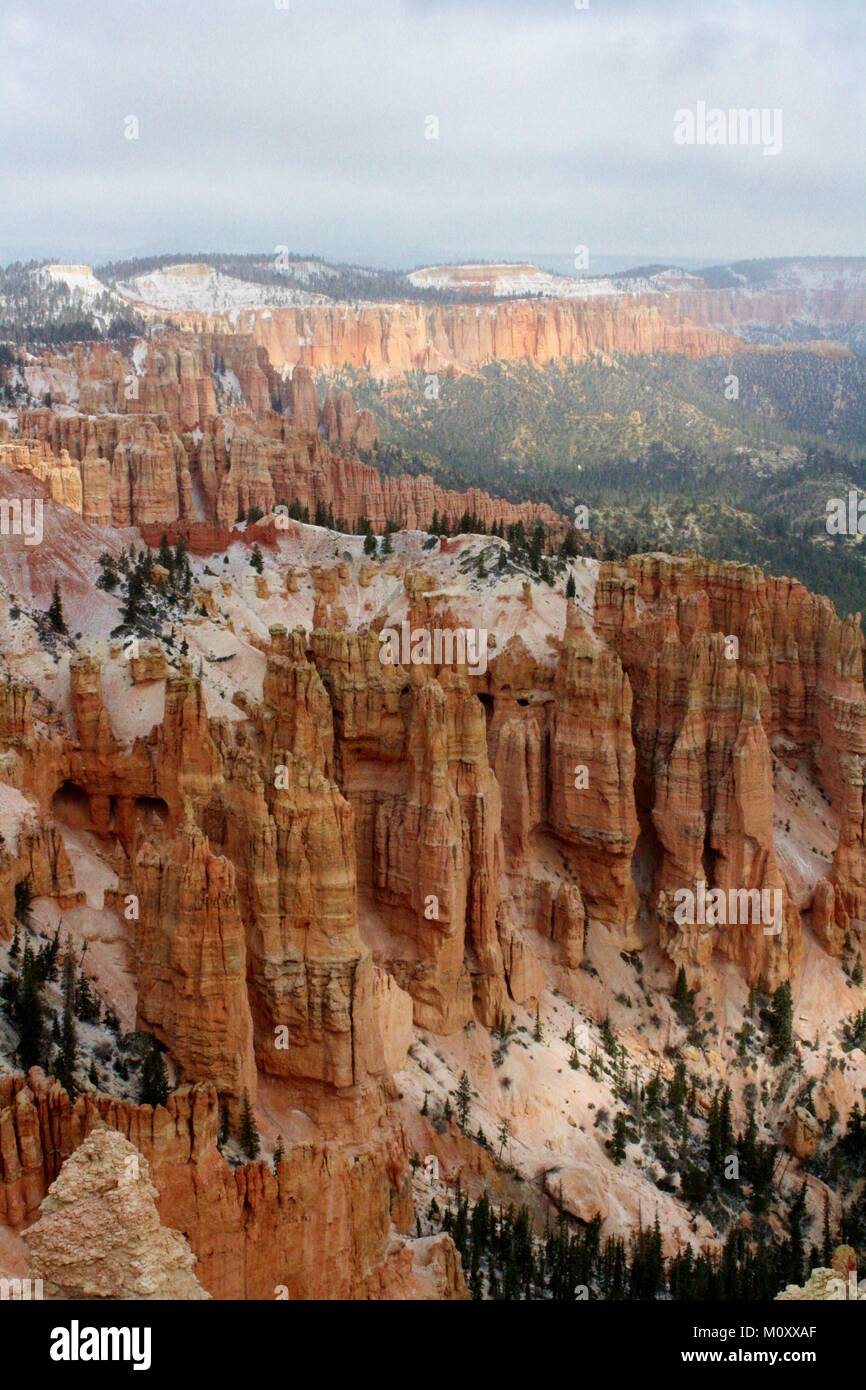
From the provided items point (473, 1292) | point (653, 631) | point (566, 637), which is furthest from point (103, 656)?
point (473, 1292)

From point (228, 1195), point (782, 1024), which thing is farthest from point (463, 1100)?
point (228, 1195)

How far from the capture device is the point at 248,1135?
30.0 meters

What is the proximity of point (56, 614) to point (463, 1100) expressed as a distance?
857 inches

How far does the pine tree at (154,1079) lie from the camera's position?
2886 cm

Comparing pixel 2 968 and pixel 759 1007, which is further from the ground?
pixel 2 968

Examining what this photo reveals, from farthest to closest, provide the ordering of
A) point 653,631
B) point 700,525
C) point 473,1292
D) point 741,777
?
point 700,525 < point 653,631 < point 741,777 < point 473,1292

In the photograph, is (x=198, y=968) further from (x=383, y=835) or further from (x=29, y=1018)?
(x=383, y=835)

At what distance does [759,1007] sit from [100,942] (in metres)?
24.6

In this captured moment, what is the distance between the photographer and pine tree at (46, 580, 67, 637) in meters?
48.8

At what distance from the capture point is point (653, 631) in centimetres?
5334

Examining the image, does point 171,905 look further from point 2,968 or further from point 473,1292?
point 473,1292

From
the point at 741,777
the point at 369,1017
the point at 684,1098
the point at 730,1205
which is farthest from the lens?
the point at 741,777

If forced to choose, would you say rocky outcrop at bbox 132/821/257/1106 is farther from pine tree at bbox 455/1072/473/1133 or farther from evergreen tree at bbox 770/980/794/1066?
evergreen tree at bbox 770/980/794/1066

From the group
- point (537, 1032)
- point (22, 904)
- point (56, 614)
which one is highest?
point (56, 614)
